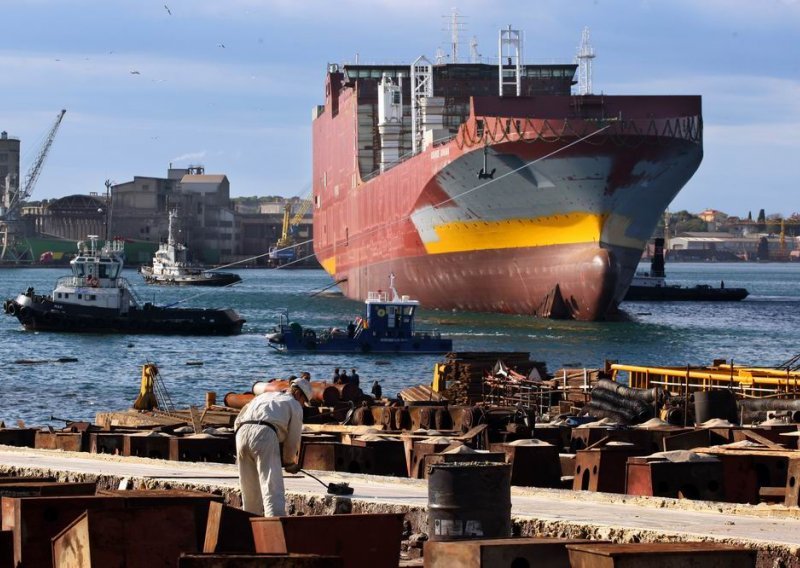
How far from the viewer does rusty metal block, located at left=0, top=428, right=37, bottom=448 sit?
17000mm

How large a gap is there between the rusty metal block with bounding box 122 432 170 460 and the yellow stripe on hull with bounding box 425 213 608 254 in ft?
126

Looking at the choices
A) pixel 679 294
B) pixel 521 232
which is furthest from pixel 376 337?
pixel 679 294

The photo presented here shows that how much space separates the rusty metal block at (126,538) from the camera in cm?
722

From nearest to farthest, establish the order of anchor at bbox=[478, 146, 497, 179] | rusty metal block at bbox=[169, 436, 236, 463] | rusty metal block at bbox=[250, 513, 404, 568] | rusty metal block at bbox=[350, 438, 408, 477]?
rusty metal block at bbox=[250, 513, 404, 568], rusty metal block at bbox=[350, 438, 408, 477], rusty metal block at bbox=[169, 436, 236, 463], anchor at bbox=[478, 146, 497, 179]

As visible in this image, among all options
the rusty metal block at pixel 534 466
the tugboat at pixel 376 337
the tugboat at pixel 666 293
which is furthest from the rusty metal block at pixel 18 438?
the tugboat at pixel 666 293

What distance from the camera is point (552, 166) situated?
51.8 m

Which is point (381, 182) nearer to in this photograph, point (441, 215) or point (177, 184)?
point (441, 215)

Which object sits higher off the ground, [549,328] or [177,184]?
[177,184]

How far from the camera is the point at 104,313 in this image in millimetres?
55375

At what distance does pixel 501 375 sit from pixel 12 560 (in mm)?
19455

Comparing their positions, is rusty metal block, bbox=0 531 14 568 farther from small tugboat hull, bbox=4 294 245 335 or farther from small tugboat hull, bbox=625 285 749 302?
small tugboat hull, bbox=625 285 749 302

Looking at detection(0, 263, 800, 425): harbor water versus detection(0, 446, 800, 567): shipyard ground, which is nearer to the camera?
detection(0, 446, 800, 567): shipyard ground

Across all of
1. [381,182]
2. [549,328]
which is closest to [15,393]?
[549,328]

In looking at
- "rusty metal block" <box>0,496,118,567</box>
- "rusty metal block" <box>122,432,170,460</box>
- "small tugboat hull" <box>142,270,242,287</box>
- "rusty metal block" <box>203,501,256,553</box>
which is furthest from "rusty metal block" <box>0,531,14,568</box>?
"small tugboat hull" <box>142,270,242,287</box>
